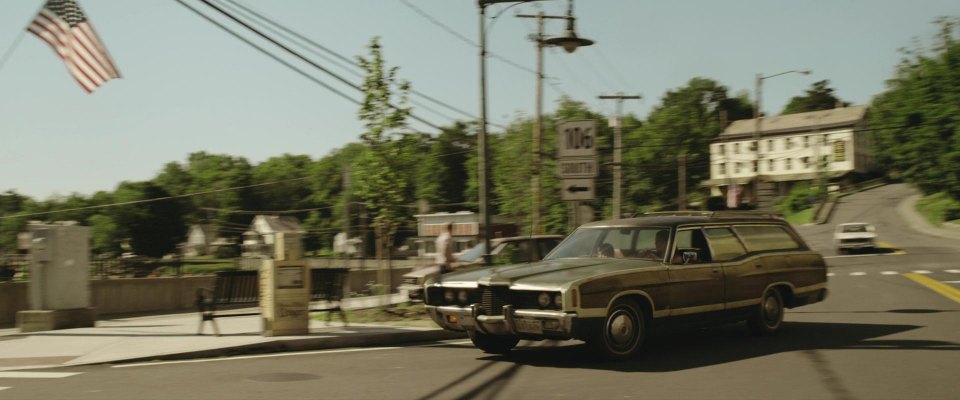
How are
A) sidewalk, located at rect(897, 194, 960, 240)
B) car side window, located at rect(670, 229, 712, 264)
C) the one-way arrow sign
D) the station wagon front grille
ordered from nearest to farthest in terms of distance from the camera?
the station wagon front grille → car side window, located at rect(670, 229, 712, 264) → the one-way arrow sign → sidewalk, located at rect(897, 194, 960, 240)

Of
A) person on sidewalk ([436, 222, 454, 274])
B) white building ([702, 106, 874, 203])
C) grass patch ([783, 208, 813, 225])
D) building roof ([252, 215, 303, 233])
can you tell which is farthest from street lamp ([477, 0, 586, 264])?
building roof ([252, 215, 303, 233])

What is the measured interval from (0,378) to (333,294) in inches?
230

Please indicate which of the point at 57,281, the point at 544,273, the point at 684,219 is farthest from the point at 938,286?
the point at 57,281

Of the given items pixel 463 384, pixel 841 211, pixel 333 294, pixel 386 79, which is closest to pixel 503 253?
pixel 386 79

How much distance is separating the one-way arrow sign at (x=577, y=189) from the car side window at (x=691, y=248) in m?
4.66

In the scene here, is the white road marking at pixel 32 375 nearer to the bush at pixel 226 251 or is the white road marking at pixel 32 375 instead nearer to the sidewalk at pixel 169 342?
the sidewalk at pixel 169 342

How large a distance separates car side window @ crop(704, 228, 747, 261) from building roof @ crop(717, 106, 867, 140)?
105413 mm

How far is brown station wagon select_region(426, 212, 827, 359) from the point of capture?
31.5ft

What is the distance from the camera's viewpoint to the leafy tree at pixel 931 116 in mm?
67125

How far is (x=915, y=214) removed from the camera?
3036 inches

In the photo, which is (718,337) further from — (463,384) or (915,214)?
(915,214)

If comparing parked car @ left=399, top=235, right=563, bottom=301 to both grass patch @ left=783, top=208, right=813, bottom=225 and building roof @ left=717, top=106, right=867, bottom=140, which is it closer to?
grass patch @ left=783, top=208, right=813, bottom=225

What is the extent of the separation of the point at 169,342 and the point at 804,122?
11660 cm

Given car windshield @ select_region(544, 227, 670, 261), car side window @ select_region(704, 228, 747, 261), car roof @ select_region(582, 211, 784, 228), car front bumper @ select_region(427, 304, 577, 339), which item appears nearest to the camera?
car front bumper @ select_region(427, 304, 577, 339)
